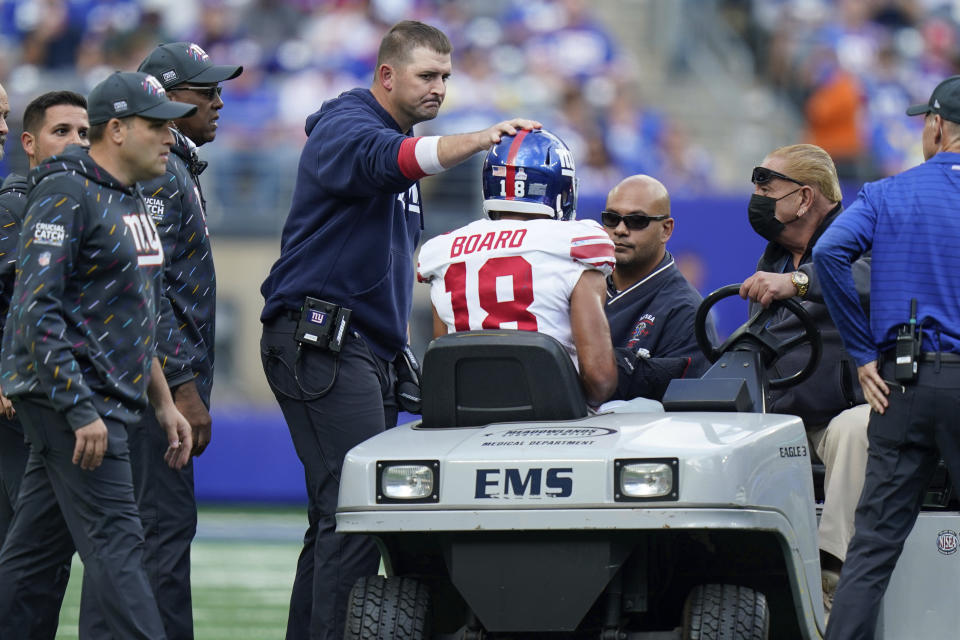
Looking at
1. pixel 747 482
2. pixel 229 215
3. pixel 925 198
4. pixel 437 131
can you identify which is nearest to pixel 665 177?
pixel 437 131

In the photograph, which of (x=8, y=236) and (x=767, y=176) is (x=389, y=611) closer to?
(x=8, y=236)

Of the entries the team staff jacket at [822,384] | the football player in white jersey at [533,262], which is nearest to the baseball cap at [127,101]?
the football player in white jersey at [533,262]

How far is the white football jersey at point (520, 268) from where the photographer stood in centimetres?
498

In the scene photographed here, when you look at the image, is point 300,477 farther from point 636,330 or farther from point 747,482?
point 747,482

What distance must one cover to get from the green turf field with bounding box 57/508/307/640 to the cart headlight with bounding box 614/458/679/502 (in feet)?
11.1

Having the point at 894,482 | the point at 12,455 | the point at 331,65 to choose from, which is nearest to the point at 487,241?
the point at 894,482

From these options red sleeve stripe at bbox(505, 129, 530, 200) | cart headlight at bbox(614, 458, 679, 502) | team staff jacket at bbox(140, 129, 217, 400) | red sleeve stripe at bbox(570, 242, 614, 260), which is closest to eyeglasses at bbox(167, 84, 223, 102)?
team staff jacket at bbox(140, 129, 217, 400)

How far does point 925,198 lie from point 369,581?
7.31 ft

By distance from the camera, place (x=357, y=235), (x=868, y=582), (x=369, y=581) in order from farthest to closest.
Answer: (x=357, y=235)
(x=868, y=582)
(x=369, y=581)

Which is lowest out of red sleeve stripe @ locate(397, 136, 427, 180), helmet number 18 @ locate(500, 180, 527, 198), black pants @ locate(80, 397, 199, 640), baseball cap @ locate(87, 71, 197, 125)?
black pants @ locate(80, 397, 199, 640)

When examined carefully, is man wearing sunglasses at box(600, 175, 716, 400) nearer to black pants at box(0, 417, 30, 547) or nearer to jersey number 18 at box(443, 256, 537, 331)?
jersey number 18 at box(443, 256, 537, 331)

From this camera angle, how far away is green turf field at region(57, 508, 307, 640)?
770cm

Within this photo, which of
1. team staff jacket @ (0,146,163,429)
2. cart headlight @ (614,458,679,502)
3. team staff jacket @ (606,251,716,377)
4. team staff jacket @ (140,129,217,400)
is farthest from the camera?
team staff jacket @ (606,251,716,377)

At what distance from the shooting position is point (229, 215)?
14.2 metres
